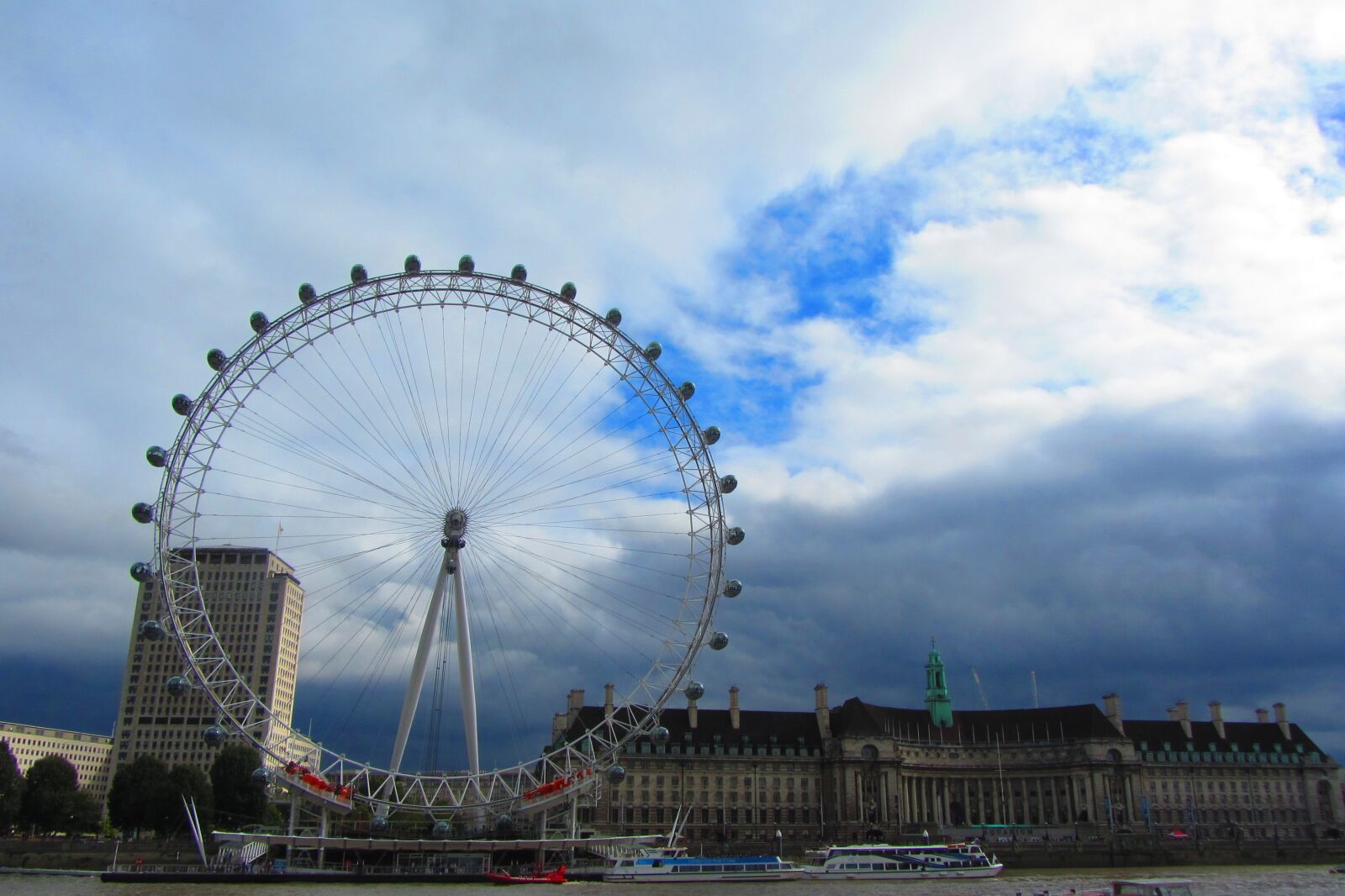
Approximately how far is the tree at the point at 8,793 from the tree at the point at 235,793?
57.1 ft

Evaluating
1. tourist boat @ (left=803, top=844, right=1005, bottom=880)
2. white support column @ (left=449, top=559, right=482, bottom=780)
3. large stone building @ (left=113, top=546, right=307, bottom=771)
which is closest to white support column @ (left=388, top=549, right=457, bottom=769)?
white support column @ (left=449, top=559, right=482, bottom=780)

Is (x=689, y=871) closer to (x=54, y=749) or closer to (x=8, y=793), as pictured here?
(x=8, y=793)

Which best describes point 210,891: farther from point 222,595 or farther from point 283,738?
point 222,595

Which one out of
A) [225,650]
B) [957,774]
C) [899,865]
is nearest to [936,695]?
[957,774]

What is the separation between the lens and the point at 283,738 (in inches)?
2650

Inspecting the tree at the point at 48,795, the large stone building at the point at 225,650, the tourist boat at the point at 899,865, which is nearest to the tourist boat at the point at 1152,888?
the tourist boat at the point at 899,865

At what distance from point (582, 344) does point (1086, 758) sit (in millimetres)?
93382

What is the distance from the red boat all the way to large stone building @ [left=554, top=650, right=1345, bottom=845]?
148 feet

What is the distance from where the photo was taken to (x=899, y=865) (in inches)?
3113

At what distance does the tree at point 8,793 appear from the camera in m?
92.2

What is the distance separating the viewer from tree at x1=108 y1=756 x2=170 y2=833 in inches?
3807

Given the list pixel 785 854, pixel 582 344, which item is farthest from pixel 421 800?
pixel 785 854

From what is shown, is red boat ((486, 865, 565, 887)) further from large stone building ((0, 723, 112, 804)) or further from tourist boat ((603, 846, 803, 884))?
large stone building ((0, 723, 112, 804))

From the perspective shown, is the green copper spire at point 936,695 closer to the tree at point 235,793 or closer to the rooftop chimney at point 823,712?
the rooftop chimney at point 823,712
